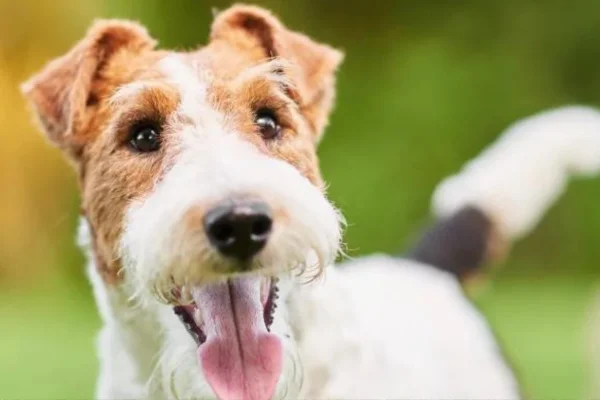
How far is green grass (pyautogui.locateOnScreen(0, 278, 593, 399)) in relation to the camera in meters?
5.39

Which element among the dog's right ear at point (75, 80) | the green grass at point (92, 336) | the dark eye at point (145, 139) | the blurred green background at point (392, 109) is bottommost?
the green grass at point (92, 336)

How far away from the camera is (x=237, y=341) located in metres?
2.57

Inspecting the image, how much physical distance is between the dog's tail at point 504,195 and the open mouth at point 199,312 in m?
1.74

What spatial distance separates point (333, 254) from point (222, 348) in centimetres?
39

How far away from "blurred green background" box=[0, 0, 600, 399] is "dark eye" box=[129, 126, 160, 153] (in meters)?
5.71

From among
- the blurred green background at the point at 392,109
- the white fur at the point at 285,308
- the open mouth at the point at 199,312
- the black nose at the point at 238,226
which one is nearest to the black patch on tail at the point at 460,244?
the white fur at the point at 285,308

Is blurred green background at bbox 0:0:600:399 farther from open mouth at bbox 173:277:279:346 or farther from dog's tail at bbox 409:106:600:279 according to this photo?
open mouth at bbox 173:277:279:346

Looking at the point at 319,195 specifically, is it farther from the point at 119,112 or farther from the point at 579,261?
the point at 579,261

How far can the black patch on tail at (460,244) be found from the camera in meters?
4.27

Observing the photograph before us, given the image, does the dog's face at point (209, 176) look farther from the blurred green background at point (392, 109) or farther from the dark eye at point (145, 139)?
the blurred green background at point (392, 109)

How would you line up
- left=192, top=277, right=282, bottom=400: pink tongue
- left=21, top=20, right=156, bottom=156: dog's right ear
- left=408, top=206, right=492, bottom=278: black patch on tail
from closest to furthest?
Result: left=192, top=277, right=282, bottom=400: pink tongue < left=21, top=20, right=156, bottom=156: dog's right ear < left=408, top=206, right=492, bottom=278: black patch on tail

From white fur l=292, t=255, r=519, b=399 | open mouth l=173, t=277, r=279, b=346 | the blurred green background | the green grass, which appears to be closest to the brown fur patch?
open mouth l=173, t=277, r=279, b=346

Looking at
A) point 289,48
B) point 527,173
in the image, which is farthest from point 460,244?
point 289,48

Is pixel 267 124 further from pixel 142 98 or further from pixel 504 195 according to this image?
pixel 504 195
